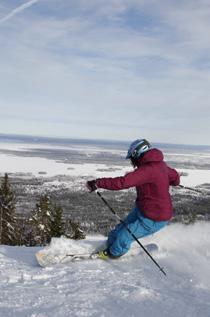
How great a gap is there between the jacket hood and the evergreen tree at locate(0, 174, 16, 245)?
84.7 feet

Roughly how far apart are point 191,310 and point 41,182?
166m

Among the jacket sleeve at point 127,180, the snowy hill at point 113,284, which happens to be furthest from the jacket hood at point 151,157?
the snowy hill at point 113,284

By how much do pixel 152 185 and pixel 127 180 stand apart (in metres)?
0.62

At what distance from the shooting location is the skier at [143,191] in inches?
273

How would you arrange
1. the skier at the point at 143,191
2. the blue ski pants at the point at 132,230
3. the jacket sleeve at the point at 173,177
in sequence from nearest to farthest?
the skier at the point at 143,191, the blue ski pants at the point at 132,230, the jacket sleeve at the point at 173,177

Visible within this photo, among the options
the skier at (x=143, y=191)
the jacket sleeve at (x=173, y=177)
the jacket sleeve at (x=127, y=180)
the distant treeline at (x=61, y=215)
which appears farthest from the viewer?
the distant treeline at (x=61, y=215)

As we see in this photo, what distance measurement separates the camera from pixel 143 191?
7246 mm

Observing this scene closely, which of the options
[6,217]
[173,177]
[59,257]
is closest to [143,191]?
[173,177]

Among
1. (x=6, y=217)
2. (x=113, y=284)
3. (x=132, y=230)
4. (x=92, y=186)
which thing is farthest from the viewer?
(x=6, y=217)

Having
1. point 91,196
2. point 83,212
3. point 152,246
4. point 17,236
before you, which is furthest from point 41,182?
point 152,246

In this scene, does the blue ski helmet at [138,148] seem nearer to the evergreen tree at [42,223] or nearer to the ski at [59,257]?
the ski at [59,257]

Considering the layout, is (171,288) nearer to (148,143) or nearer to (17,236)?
(148,143)

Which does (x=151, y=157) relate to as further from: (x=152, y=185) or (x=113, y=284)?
(x=113, y=284)

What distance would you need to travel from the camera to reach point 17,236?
35500 millimetres
